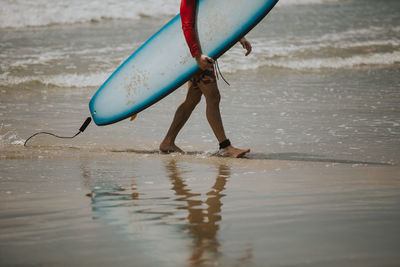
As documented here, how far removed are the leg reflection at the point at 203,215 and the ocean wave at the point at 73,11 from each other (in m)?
13.0

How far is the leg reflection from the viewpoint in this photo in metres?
2.50

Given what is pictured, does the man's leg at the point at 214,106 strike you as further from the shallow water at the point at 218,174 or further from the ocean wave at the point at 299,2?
the ocean wave at the point at 299,2

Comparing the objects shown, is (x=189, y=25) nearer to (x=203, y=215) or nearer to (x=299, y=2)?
(x=203, y=215)

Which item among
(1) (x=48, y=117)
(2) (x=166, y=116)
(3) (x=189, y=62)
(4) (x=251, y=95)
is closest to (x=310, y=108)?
(4) (x=251, y=95)

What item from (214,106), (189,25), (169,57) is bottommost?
(214,106)

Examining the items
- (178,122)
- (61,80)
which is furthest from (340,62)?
(178,122)

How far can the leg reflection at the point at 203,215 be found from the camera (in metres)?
2.50

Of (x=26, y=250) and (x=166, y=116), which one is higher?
(x=26, y=250)

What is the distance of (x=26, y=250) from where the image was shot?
8.36 feet

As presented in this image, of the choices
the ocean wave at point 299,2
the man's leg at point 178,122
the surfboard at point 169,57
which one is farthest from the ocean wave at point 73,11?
the man's leg at point 178,122

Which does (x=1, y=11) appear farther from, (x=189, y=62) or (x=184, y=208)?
(x=184, y=208)

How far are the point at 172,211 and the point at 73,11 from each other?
14.8 meters

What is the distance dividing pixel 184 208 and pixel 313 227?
75 cm

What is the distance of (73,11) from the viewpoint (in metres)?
17.0
